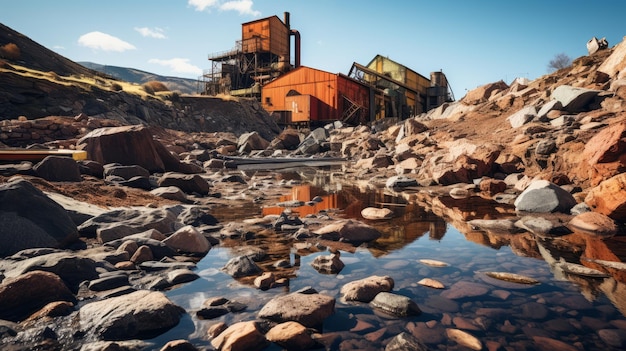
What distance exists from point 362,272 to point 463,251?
4.58ft

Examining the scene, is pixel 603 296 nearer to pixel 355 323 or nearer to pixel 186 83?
pixel 355 323

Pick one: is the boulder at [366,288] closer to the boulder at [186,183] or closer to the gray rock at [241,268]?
the gray rock at [241,268]

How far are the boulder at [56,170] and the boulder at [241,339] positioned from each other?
555 cm

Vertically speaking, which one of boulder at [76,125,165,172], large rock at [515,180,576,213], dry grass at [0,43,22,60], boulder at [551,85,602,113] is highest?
dry grass at [0,43,22,60]

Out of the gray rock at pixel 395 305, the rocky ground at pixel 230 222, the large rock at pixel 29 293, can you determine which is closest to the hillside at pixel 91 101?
the rocky ground at pixel 230 222

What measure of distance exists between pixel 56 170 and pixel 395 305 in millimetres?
6249

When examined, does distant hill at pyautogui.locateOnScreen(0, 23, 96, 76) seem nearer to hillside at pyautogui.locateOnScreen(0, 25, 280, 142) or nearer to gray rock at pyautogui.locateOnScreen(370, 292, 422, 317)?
hillside at pyautogui.locateOnScreen(0, 25, 280, 142)

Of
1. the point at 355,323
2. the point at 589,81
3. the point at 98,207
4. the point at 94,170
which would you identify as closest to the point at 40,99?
the point at 94,170

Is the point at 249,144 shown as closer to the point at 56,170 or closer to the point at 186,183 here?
the point at 186,183

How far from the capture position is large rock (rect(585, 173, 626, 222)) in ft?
13.7

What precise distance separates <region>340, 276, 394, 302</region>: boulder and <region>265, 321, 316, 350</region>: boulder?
0.62 meters

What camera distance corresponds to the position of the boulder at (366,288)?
102 inches

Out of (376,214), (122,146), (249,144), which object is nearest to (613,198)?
(376,214)

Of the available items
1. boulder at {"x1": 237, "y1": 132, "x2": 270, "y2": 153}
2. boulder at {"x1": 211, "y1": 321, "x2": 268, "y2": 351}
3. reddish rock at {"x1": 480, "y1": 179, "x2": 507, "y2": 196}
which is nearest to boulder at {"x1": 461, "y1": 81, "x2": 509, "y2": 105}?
boulder at {"x1": 237, "y1": 132, "x2": 270, "y2": 153}
